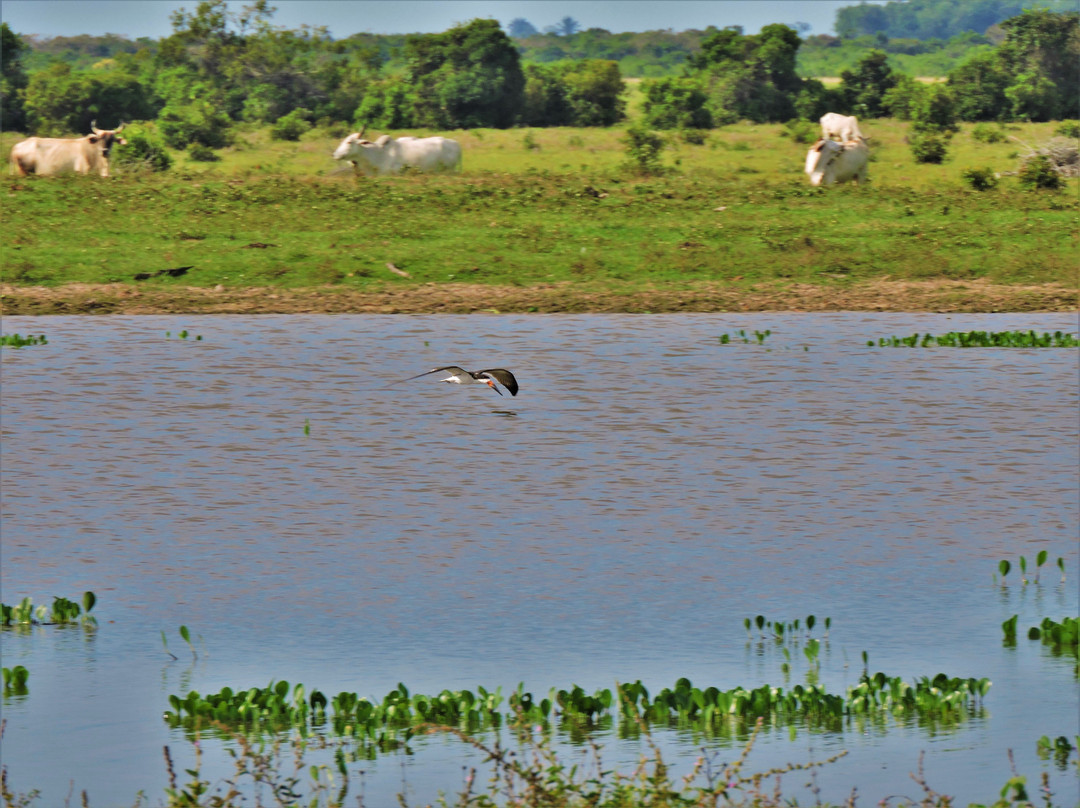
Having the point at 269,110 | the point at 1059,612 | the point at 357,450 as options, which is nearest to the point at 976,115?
the point at 269,110

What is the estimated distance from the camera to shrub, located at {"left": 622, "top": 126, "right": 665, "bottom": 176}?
36.6 meters

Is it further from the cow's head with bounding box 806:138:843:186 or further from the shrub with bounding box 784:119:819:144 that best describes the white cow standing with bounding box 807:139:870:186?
the shrub with bounding box 784:119:819:144

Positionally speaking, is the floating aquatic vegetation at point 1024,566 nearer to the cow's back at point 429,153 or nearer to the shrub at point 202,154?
the cow's back at point 429,153

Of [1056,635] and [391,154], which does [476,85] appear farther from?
[1056,635]

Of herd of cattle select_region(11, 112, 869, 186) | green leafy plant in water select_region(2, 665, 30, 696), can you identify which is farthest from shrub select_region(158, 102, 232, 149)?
green leafy plant in water select_region(2, 665, 30, 696)

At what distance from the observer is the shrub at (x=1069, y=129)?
149ft

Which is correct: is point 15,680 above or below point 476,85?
below

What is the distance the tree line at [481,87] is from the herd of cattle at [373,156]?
12.0 meters

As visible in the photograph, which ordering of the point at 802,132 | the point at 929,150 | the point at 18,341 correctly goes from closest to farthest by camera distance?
the point at 18,341 → the point at 929,150 → the point at 802,132

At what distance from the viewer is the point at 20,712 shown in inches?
263

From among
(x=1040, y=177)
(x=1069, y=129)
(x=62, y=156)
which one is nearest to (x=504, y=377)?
(x=1040, y=177)

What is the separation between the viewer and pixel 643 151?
4088 cm

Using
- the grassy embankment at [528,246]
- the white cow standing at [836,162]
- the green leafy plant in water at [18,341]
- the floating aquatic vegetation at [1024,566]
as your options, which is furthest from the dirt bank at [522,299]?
the floating aquatic vegetation at [1024,566]

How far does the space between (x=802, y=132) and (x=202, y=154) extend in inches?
637
